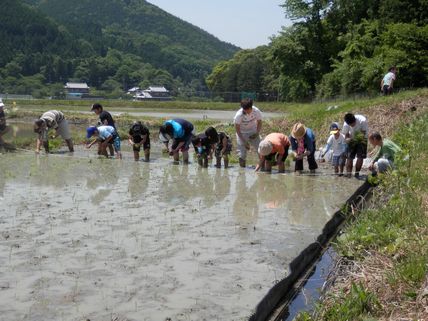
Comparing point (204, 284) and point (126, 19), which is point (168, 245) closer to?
point (204, 284)

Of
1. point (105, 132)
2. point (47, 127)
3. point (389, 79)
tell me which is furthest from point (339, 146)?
point (389, 79)

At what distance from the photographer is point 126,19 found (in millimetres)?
172125

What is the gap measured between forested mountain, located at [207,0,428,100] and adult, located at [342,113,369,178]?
10253 millimetres

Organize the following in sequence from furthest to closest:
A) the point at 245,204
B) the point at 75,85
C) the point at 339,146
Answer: the point at 75,85 → the point at 339,146 → the point at 245,204

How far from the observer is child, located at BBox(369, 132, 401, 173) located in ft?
30.5

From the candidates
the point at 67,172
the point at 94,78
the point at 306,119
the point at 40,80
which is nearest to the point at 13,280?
the point at 67,172

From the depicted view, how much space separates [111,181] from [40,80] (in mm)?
100151

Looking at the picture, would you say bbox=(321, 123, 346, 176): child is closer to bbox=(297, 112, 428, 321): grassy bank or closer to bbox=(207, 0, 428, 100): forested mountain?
bbox=(297, 112, 428, 321): grassy bank

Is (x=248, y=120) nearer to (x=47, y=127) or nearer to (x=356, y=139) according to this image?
(x=356, y=139)

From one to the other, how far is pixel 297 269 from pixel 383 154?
4.82 metres

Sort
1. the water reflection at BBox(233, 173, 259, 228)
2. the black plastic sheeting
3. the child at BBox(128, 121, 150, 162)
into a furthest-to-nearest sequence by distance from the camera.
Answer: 1. the child at BBox(128, 121, 150, 162)
2. the water reflection at BBox(233, 173, 259, 228)
3. the black plastic sheeting

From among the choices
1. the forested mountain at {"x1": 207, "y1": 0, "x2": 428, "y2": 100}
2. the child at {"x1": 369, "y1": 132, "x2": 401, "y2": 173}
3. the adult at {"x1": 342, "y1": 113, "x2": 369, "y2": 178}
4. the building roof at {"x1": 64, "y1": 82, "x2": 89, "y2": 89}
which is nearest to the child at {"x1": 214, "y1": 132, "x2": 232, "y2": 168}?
the adult at {"x1": 342, "y1": 113, "x2": 369, "y2": 178}

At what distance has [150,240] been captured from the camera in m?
5.81

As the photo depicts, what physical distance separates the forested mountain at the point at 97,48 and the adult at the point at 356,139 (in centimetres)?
7754
